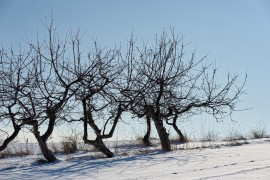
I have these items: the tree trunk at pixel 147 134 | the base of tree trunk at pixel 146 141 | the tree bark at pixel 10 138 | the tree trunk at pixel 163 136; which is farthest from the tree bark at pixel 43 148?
the tree trunk at pixel 147 134

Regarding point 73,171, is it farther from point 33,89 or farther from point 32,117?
point 33,89

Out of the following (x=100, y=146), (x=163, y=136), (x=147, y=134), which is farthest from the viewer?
(x=147, y=134)

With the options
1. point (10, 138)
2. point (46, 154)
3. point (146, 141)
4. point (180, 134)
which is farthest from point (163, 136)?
point (180, 134)

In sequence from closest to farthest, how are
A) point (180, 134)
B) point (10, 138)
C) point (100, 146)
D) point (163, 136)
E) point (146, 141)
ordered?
point (10, 138)
point (100, 146)
point (163, 136)
point (146, 141)
point (180, 134)

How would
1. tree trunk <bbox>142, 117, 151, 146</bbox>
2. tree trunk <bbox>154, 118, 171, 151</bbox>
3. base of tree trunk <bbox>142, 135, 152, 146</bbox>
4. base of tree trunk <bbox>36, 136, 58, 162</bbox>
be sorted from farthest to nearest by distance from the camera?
tree trunk <bbox>142, 117, 151, 146</bbox>, base of tree trunk <bbox>142, 135, 152, 146</bbox>, tree trunk <bbox>154, 118, 171, 151</bbox>, base of tree trunk <bbox>36, 136, 58, 162</bbox>

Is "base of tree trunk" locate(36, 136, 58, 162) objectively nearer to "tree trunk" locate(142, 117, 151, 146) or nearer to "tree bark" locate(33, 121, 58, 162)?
"tree bark" locate(33, 121, 58, 162)

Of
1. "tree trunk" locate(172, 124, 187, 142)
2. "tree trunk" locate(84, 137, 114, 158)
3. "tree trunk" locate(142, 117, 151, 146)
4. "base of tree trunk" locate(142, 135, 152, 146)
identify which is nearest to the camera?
"tree trunk" locate(84, 137, 114, 158)

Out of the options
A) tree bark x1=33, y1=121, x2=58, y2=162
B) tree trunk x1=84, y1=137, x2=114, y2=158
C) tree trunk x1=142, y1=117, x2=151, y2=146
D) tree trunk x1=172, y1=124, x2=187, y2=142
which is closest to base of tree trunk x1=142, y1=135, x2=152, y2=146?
tree trunk x1=142, y1=117, x2=151, y2=146

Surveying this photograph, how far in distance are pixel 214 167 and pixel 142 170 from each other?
861 millimetres

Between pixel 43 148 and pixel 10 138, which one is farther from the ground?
pixel 10 138

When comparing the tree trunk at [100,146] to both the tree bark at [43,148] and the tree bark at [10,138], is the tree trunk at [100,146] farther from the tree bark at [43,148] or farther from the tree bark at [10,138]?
the tree bark at [10,138]

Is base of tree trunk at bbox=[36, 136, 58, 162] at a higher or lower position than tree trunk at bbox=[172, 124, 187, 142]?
lower

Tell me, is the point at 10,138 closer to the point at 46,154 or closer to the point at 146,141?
the point at 46,154

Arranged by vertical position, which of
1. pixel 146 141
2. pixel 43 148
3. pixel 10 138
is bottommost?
pixel 43 148
